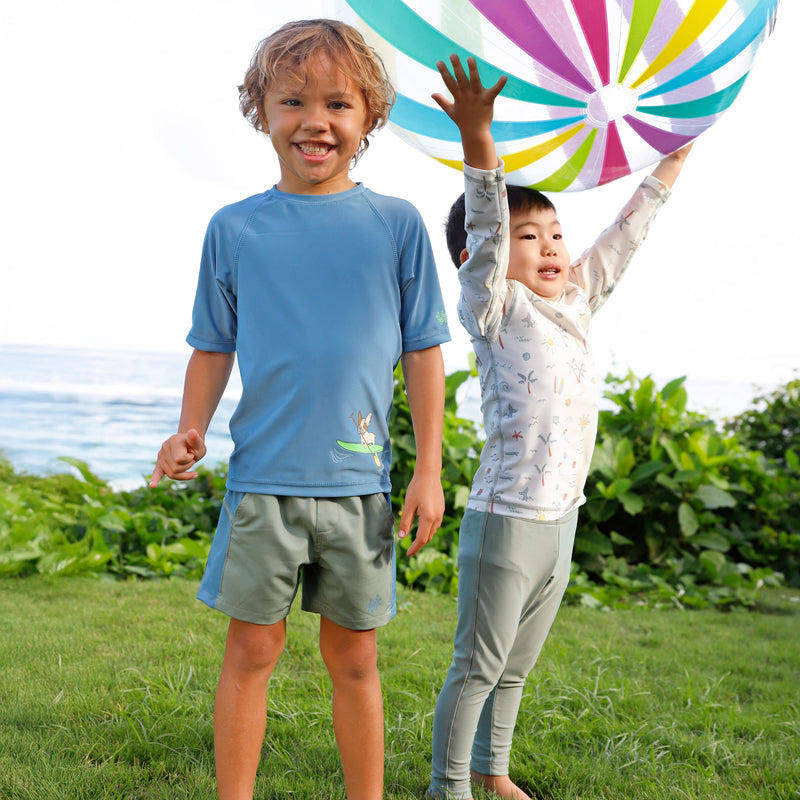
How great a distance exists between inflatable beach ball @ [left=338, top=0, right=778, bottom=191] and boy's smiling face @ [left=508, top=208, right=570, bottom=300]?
0.40 feet

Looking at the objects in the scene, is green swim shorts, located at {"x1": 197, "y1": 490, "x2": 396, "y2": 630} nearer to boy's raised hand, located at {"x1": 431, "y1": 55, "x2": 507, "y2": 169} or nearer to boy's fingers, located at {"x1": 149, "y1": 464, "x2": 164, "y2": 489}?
boy's fingers, located at {"x1": 149, "y1": 464, "x2": 164, "y2": 489}

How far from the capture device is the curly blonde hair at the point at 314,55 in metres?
1.73

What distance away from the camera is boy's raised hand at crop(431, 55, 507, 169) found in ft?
5.16

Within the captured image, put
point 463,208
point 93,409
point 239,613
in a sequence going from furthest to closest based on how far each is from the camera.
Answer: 1. point 93,409
2. point 463,208
3. point 239,613

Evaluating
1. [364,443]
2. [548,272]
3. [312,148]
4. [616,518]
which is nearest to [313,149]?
[312,148]

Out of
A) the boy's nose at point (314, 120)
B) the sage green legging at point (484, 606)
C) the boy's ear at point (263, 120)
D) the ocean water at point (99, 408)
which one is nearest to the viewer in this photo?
the boy's nose at point (314, 120)

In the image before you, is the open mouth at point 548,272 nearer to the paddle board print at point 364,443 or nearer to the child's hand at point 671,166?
the child's hand at point 671,166

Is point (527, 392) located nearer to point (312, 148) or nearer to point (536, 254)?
point (536, 254)

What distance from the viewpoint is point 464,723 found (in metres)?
2.04

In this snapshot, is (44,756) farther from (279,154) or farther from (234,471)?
(279,154)

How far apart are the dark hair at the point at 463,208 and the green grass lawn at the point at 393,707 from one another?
1416mm

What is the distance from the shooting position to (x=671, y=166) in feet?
7.88

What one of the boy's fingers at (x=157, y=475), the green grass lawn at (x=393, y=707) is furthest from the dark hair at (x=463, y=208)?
the green grass lawn at (x=393, y=707)

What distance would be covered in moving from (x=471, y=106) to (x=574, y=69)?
52 cm
